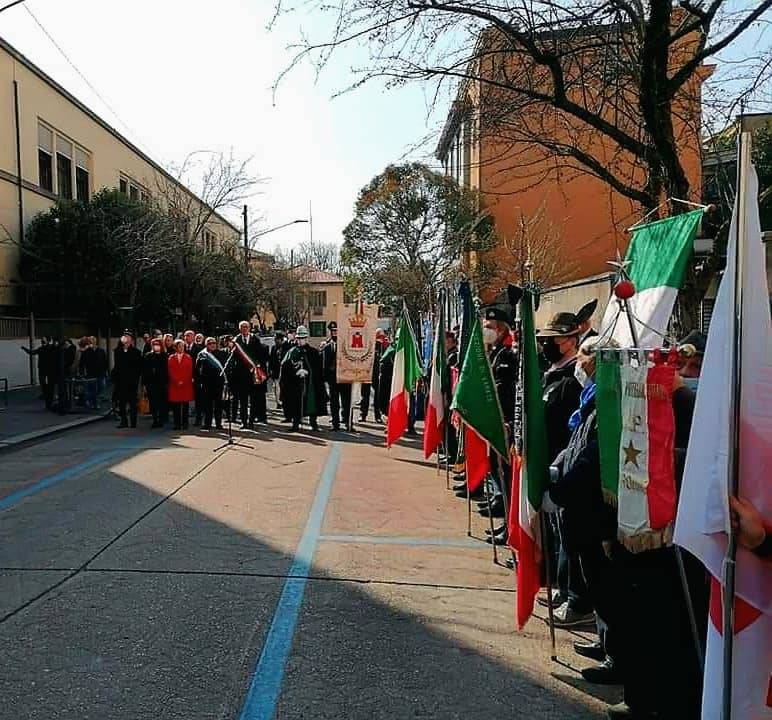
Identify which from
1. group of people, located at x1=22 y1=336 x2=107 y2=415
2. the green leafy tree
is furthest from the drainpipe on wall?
the green leafy tree

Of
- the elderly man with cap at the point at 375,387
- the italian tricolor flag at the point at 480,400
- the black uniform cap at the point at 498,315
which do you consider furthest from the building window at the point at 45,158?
the italian tricolor flag at the point at 480,400

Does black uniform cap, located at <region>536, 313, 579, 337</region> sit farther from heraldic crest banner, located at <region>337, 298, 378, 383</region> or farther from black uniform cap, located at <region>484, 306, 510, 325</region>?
heraldic crest banner, located at <region>337, 298, 378, 383</region>

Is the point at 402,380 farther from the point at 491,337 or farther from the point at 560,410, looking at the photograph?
the point at 560,410

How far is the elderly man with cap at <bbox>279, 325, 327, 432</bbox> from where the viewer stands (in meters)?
14.4

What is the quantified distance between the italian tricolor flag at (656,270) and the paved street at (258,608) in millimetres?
1936

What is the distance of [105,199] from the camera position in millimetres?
26984

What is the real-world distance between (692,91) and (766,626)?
26.7ft

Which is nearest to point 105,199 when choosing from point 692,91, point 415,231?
point 415,231

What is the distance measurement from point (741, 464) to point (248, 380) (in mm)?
12969

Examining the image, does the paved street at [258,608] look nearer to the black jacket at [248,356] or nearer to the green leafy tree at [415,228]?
the black jacket at [248,356]

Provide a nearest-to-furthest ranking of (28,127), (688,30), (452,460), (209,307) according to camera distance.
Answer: (688,30)
(452,460)
(28,127)
(209,307)

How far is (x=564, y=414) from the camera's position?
5.07 metres

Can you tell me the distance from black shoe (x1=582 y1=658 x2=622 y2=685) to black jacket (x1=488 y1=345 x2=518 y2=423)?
3.05 meters

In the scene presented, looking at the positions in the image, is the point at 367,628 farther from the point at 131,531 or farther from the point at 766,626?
the point at 131,531
